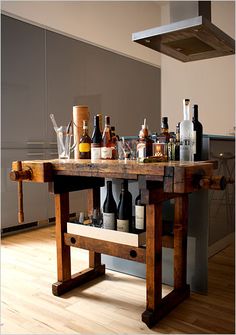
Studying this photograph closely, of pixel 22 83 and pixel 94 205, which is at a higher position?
pixel 22 83

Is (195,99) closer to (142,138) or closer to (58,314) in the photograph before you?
(142,138)

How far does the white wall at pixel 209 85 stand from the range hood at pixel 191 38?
2.07m

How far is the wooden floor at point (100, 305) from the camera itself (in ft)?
5.13

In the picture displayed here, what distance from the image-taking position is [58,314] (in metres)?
1.69

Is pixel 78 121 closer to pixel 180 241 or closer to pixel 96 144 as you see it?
pixel 96 144

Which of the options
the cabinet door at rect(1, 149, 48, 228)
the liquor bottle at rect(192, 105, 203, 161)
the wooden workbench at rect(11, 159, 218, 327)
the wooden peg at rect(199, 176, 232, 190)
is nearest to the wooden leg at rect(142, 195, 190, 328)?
the wooden workbench at rect(11, 159, 218, 327)

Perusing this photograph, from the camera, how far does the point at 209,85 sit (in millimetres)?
4758

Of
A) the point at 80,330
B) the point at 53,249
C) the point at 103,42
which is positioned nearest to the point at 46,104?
the point at 103,42

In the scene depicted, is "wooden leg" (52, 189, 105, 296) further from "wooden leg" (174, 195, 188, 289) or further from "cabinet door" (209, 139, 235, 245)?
"cabinet door" (209, 139, 235, 245)

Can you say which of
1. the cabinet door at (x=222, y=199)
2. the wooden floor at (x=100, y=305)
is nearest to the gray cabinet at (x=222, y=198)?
the cabinet door at (x=222, y=199)

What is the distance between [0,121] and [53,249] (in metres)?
1.25

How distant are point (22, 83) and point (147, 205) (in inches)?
87.2

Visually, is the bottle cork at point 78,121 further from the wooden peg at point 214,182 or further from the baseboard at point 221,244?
the baseboard at point 221,244

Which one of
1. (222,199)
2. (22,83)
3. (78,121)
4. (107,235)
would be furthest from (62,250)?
(22,83)
